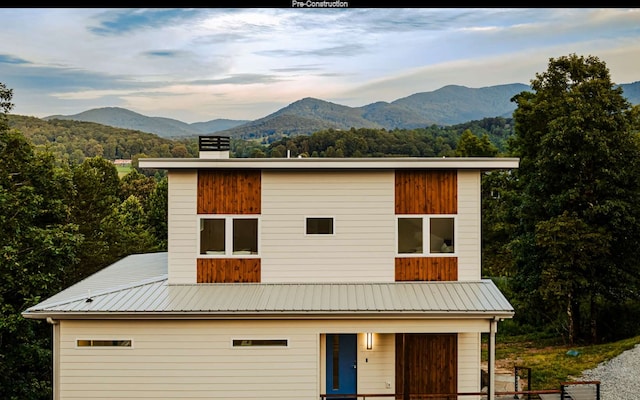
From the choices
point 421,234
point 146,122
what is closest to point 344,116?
point 146,122

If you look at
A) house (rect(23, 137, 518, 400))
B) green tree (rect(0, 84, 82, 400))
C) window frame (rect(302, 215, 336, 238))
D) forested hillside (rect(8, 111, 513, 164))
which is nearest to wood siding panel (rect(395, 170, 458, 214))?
house (rect(23, 137, 518, 400))

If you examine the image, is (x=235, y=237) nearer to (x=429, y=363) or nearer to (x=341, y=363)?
(x=341, y=363)

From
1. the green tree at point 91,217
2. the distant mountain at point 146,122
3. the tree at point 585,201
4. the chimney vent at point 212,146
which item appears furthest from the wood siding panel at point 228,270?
the distant mountain at point 146,122

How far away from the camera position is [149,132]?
93.3 feet

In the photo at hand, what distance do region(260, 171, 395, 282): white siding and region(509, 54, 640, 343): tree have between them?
7225 millimetres

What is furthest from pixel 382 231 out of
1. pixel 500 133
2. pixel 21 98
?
pixel 21 98

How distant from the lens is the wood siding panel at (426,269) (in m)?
8.46

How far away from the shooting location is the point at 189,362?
7.54 m

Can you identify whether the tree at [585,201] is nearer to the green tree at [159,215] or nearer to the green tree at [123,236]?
the green tree at [123,236]

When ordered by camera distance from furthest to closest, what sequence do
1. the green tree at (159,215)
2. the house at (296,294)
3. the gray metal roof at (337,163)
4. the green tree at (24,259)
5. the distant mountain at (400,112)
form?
the distant mountain at (400,112), the green tree at (159,215), the green tree at (24,259), the gray metal roof at (337,163), the house at (296,294)

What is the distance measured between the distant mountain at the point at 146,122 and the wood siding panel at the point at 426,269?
15651 mm

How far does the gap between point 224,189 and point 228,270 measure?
47.7 inches

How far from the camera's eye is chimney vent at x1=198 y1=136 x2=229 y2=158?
29.1 feet

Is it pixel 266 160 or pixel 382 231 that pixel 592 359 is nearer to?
pixel 382 231
